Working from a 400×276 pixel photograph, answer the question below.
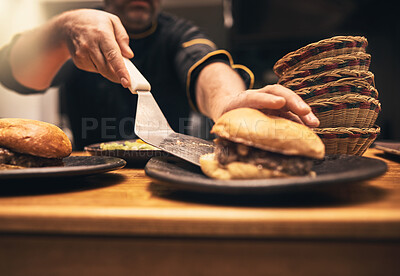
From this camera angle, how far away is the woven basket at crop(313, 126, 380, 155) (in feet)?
2.91

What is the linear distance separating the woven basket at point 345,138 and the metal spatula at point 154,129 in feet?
1.19

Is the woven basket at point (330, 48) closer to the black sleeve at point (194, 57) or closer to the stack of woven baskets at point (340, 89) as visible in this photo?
the stack of woven baskets at point (340, 89)

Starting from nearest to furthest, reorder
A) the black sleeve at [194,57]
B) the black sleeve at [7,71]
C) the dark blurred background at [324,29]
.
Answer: the black sleeve at [194,57] < the black sleeve at [7,71] < the dark blurred background at [324,29]

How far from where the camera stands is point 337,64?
87 cm

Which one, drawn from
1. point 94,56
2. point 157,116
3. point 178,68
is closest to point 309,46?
point 157,116

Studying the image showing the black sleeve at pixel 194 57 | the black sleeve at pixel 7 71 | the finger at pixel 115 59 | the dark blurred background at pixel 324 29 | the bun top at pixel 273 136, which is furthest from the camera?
the dark blurred background at pixel 324 29

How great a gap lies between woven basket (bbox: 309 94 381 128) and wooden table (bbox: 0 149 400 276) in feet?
1.36

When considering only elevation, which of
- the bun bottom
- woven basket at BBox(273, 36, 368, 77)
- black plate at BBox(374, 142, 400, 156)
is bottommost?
black plate at BBox(374, 142, 400, 156)

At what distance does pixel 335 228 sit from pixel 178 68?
171cm

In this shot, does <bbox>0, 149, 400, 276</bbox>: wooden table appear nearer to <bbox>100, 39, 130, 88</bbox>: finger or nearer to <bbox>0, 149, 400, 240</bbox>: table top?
<bbox>0, 149, 400, 240</bbox>: table top

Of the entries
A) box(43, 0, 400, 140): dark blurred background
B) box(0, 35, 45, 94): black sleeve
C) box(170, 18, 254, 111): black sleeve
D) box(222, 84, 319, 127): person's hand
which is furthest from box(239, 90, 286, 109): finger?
box(43, 0, 400, 140): dark blurred background

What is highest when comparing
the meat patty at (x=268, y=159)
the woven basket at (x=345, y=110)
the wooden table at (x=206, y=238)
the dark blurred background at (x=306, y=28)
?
the dark blurred background at (x=306, y=28)

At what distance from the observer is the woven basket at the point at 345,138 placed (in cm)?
89

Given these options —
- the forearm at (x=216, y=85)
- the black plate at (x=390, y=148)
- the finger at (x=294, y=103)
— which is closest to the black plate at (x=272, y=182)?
the finger at (x=294, y=103)
